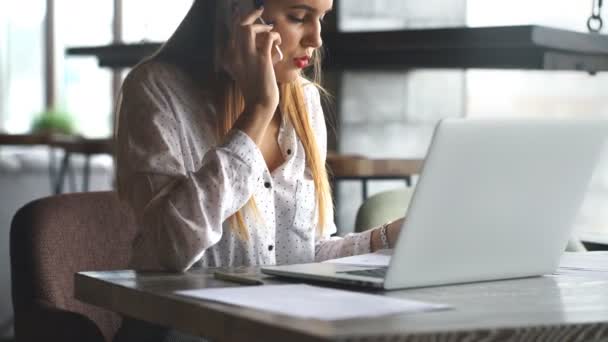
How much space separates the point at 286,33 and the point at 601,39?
5.85 ft

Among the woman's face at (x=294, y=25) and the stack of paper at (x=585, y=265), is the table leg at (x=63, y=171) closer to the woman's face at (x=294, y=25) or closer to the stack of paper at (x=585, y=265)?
the woman's face at (x=294, y=25)

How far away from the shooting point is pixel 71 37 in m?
10.1

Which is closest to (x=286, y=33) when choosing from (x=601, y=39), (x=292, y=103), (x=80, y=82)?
(x=292, y=103)

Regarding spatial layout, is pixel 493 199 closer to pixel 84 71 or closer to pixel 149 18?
pixel 149 18

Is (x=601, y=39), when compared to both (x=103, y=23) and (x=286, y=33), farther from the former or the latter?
(x=103, y=23)

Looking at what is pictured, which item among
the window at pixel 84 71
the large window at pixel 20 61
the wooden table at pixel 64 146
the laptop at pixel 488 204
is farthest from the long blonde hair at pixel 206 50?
the large window at pixel 20 61

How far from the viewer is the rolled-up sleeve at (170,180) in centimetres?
152

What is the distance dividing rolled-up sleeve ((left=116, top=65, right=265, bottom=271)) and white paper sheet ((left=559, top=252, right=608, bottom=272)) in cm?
49

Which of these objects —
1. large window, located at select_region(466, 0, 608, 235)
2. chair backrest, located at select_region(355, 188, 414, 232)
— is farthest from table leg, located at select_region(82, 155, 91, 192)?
chair backrest, located at select_region(355, 188, 414, 232)

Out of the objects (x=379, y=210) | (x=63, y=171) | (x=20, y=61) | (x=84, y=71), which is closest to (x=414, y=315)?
(x=379, y=210)

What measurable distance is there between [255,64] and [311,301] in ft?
2.10

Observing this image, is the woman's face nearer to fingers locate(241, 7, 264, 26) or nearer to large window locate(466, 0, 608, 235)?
fingers locate(241, 7, 264, 26)

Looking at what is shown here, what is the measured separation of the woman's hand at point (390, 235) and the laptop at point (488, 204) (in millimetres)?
277

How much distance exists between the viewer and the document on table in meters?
1.01
